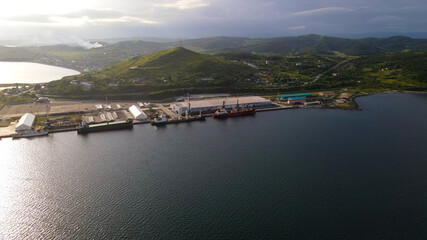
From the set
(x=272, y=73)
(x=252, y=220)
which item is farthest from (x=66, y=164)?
(x=272, y=73)

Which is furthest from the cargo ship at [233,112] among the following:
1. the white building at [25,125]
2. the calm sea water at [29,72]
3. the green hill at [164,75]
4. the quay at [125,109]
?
the calm sea water at [29,72]

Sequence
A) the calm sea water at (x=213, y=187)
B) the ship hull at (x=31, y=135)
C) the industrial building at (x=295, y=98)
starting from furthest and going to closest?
the industrial building at (x=295, y=98) → the ship hull at (x=31, y=135) → the calm sea water at (x=213, y=187)

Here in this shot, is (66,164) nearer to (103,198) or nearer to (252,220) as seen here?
(103,198)

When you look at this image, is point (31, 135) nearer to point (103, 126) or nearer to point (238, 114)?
point (103, 126)

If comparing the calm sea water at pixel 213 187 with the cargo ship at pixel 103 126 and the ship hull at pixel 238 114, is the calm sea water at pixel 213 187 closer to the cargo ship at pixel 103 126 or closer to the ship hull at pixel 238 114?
the cargo ship at pixel 103 126

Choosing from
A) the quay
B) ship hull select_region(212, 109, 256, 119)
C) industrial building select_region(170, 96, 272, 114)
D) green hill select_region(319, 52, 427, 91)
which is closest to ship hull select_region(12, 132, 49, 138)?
the quay

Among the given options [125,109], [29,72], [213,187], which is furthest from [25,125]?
[29,72]
